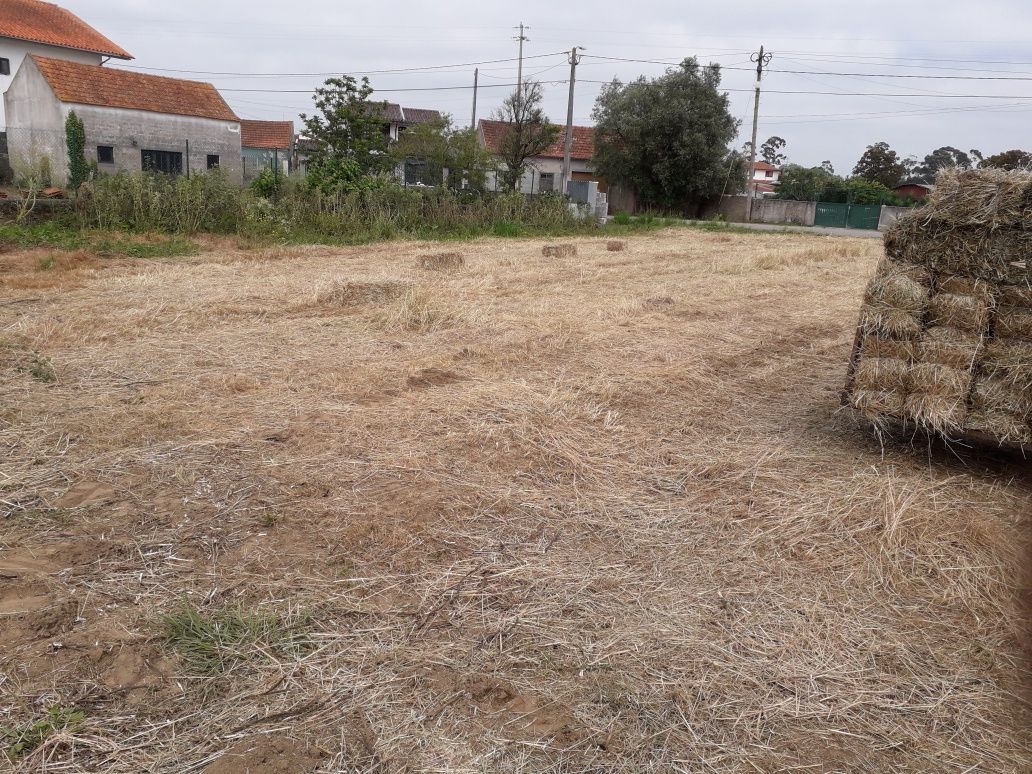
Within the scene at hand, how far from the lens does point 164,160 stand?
Answer: 86.8 ft

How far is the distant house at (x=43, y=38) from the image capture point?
3344 cm

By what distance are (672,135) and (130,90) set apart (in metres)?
23.1

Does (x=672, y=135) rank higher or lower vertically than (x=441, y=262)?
higher

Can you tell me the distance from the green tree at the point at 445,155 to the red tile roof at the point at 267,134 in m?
14.1

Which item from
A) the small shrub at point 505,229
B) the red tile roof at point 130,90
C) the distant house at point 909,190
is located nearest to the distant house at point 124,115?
the red tile roof at point 130,90

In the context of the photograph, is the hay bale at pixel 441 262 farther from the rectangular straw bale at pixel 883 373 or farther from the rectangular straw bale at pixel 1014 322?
the rectangular straw bale at pixel 1014 322

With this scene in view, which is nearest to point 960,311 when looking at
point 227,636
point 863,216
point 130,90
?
point 227,636

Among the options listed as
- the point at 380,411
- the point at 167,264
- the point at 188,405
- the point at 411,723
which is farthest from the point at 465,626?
the point at 167,264

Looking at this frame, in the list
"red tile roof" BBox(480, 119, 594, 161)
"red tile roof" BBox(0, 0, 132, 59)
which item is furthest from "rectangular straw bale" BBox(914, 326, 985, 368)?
"red tile roof" BBox(480, 119, 594, 161)

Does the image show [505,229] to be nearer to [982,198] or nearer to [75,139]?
[75,139]

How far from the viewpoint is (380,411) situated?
5191mm

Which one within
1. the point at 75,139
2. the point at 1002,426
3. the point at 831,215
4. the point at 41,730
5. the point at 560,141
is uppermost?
the point at 560,141

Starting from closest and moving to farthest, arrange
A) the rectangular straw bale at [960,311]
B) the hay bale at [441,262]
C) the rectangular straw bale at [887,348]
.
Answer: the rectangular straw bale at [960,311] < the rectangular straw bale at [887,348] < the hay bale at [441,262]

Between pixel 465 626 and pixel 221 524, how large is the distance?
1.38 meters
